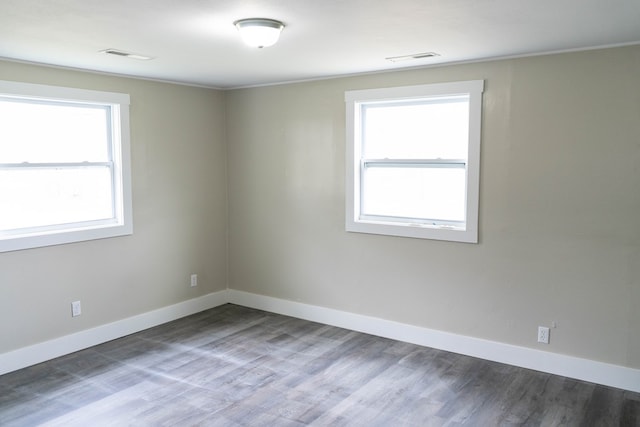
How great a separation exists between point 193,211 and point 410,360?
2739 millimetres

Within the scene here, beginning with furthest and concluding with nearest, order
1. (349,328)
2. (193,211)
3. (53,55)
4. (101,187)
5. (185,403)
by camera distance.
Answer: (193,211), (349,328), (101,187), (53,55), (185,403)

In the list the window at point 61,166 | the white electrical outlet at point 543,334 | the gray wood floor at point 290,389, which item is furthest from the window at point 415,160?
the window at point 61,166

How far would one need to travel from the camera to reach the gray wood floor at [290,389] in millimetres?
3227

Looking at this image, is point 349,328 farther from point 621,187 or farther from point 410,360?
point 621,187

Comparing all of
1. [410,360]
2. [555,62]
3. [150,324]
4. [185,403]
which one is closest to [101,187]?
[150,324]

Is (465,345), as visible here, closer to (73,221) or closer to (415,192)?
(415,192)

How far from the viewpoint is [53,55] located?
12.0 ft

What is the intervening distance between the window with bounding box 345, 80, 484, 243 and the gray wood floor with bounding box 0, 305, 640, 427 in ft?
3.64

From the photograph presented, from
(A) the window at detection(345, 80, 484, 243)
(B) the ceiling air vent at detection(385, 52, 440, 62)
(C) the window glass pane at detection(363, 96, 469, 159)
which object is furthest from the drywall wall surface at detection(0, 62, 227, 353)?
(B) the ceiling air vent at detection(385, 52, 440, 62)

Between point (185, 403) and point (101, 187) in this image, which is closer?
point (185, 403)

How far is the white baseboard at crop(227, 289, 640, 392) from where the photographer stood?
3645mm

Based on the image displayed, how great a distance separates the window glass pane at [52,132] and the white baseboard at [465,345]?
7.57 ft

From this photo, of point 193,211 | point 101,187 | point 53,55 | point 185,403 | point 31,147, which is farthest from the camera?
point 193,211

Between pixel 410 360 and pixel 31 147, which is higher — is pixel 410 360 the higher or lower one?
the lower one
